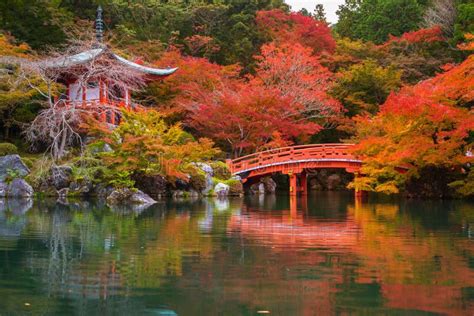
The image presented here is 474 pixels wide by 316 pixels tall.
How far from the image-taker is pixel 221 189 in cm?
2708

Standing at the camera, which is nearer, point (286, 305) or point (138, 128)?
point (286, 305)

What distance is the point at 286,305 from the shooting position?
5848 mm

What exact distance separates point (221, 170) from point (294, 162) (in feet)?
10.4

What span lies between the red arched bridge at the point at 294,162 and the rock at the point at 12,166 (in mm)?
8784

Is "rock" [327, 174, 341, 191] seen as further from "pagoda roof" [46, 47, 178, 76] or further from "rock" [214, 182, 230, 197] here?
"pagoda roof" [46, 47, 178, 76]

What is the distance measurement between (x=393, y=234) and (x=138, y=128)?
1346cm

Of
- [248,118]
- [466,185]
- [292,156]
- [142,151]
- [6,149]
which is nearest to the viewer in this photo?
[466,185]

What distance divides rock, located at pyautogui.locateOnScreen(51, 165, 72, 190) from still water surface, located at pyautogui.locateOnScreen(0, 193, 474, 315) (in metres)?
9.20

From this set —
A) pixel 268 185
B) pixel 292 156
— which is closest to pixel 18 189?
pixel 292 156

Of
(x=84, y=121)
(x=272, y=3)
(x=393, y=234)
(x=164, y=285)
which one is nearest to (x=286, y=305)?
(x=164, y=285)

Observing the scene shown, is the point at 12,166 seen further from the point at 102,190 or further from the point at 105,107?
the point at 105,107

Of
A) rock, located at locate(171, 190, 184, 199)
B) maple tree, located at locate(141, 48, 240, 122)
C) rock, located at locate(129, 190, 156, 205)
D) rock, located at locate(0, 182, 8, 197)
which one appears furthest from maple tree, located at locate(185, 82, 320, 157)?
rock, located at locate(0, 182, 8, 197)

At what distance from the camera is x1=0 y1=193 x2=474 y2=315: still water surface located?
5.88m

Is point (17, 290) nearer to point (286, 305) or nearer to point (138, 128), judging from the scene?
point (286, 305)
